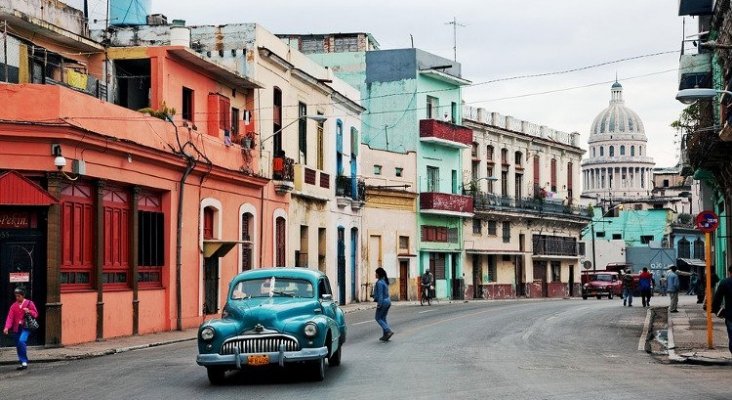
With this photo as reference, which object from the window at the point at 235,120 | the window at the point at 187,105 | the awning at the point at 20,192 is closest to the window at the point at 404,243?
the window at the point at 235,120

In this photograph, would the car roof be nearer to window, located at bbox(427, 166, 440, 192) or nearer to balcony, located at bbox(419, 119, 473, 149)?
balcony, located at bbox(419, 119, 473, 149)

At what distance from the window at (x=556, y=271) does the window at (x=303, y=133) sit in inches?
1436

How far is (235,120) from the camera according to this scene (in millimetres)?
37812

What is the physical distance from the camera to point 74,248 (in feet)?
85.0

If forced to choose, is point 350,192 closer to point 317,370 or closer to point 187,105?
point 187,105

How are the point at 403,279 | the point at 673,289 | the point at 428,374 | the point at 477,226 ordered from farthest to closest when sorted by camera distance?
1. the point at 477,226
2. the point at 403,279
3. the point at 673,289
4. the point at 428,374

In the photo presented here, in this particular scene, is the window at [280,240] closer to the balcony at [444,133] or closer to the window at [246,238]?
the window at [246,238]

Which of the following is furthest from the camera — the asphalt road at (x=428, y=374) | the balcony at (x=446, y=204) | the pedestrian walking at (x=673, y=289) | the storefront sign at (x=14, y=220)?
the balcony at (x=446, y=204)

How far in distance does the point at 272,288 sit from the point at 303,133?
2624cm

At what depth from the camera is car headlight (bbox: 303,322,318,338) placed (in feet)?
54.1

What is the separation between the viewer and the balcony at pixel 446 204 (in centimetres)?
6138

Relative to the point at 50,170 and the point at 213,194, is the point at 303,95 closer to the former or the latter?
the point at 213,194

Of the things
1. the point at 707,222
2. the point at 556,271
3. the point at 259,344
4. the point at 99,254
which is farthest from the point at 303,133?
the point at 556,271

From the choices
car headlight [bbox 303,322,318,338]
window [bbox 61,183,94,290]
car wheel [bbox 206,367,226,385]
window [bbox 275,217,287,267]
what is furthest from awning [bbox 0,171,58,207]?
window [bbox 275,217,287,267]
